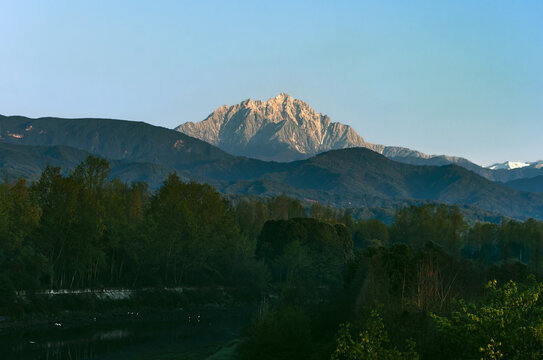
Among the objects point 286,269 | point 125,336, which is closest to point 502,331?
point 125,336

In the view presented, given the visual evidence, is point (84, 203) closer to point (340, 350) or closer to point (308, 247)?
point (308, 247)

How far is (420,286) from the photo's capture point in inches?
1650

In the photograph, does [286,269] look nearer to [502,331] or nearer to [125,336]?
[125,336]

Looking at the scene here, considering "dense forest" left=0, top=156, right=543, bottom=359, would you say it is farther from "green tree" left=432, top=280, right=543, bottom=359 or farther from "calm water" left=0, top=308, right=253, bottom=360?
"calm water" left=0, top=308, right=253, bottom=360

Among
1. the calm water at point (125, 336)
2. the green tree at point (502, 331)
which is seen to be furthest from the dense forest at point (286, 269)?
the calm water at point (125, 336)

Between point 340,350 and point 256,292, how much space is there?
94.5 meters

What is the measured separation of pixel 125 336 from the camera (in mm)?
74125

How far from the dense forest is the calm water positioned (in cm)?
814

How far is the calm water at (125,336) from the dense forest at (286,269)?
8.14m

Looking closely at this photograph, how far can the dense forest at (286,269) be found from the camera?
88.7ft

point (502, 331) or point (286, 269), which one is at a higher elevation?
point (502, 331)

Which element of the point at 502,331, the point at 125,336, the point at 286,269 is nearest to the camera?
the point at 502,331

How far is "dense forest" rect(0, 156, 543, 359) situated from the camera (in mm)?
27047

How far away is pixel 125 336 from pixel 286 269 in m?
59.1
